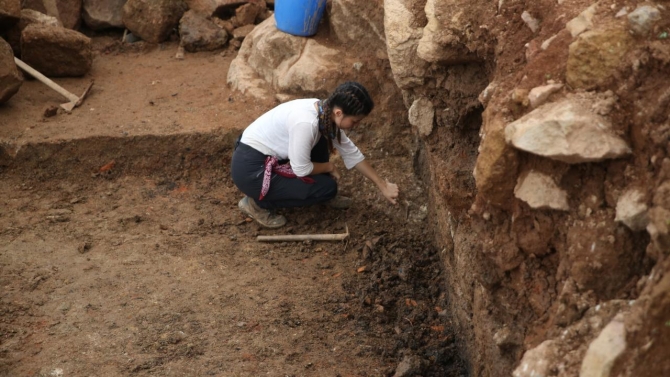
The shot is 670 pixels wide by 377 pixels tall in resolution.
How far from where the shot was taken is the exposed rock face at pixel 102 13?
26.7ft

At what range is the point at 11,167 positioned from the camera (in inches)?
236

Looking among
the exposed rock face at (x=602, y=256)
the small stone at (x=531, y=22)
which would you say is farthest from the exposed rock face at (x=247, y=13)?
the exposed rock face at (x=602, y=256)

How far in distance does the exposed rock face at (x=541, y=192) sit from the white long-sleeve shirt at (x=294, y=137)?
2.11m

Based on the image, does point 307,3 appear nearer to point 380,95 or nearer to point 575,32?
point 380,95

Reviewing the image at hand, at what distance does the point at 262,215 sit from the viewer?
542cm

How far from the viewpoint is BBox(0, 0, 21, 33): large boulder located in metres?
6.61

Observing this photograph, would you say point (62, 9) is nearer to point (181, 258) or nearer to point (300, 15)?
point (300, 15)

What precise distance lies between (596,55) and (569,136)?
38 centimetres

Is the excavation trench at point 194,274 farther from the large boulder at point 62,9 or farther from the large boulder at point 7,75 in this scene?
the large boulder at point 62,9

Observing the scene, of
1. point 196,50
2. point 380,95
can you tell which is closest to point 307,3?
point 380,95

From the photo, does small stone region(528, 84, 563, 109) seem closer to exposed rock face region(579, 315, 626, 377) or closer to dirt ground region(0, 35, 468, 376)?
exposed rock face region(579, 315, 626, 377)

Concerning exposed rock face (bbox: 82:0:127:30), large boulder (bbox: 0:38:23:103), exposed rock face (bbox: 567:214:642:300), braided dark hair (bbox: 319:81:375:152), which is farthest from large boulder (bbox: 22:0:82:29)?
exposed rock face (bbox: 567:214:642:300)

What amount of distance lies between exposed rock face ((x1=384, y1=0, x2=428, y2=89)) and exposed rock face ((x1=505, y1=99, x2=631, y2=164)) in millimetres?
1834

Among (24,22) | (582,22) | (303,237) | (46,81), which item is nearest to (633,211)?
(582,22)
